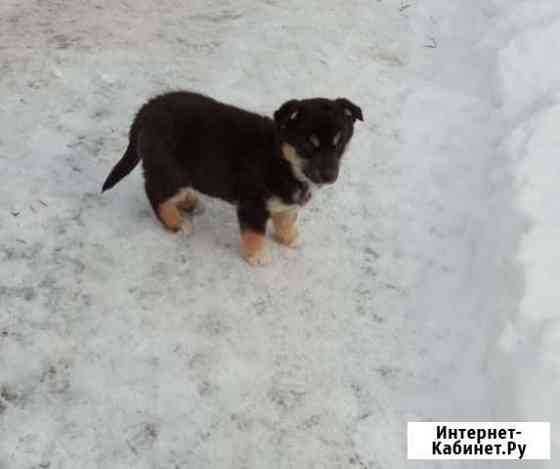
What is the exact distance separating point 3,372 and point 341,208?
265 cm

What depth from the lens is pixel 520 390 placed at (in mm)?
3428

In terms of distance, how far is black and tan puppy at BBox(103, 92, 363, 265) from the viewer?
4.05 m

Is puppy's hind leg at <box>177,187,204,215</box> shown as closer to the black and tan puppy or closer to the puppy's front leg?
the black and tan puppy

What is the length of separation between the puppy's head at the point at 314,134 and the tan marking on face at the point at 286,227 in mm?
499

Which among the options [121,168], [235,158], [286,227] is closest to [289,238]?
[286,227]

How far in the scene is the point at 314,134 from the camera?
3928 mm

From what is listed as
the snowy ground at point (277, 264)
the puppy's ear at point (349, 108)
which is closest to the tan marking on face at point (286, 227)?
the snowy ground at point (277, 264)

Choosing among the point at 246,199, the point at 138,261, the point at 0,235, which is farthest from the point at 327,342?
the point at 0,235

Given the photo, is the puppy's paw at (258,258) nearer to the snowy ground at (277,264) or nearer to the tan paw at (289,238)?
the snowy ground at (277,264)

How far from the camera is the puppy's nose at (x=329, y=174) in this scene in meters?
3.98

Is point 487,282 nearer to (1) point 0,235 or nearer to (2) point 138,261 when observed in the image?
(2) point 138,261

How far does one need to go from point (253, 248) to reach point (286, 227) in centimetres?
32

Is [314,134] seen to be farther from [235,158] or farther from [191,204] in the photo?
[191,204]

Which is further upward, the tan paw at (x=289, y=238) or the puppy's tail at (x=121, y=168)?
the puppy's tail at (x=121, y=168)
